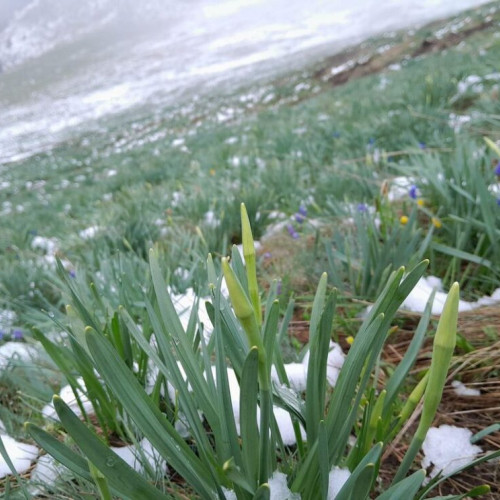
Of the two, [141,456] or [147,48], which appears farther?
[147,48]

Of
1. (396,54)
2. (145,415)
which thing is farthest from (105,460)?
(396,54)

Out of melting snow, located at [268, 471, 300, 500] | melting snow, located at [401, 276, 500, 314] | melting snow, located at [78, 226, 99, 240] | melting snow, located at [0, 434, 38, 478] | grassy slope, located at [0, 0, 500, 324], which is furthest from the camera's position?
melting snow, located at [78, 226, 99, 240]

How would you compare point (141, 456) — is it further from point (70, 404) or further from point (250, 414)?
point (70, 404)

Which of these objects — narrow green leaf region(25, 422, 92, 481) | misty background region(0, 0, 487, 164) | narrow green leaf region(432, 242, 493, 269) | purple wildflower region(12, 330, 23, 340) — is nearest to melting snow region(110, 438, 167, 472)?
narrow green leaf region(25, 422, 92, 481)

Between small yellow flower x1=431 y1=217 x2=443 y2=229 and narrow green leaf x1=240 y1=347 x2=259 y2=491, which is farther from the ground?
narrow green leaf x1=240 y1=347 x2=259 y2=491

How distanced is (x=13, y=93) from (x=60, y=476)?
2048 inches

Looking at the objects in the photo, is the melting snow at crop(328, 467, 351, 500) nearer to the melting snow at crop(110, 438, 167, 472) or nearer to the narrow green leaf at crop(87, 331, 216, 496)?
the narrow green leaf at crop(87, 331, 216, 496)

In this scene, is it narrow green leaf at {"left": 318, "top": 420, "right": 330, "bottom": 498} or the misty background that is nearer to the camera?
narrow green leaf at {"left": 318, "top": 420, "right": 330, "bottom": 498}

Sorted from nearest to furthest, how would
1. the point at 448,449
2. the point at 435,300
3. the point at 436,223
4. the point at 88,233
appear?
the point at 448,449, the point at 435,300, the point at 436,223, the point at 88,233

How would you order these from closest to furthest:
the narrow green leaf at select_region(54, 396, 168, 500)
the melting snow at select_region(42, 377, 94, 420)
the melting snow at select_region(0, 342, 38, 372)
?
the narrow green leaf at select_region(54, 396, 168, 500)
the melting snow at select_region(42, 377, 94, 420)
the melting snow at select_region(0, 342, 38, 372)

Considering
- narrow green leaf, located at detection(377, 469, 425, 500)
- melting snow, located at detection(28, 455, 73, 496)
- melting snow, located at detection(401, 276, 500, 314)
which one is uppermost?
narrow green leaf, located at detection(377, 469, 425, 500)

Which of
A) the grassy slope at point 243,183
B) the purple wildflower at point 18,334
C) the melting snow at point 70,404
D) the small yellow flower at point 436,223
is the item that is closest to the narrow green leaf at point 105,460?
the melting snow at point 70,404

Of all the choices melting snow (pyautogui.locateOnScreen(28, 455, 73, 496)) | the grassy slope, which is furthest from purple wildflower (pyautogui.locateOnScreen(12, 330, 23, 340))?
melting snow (pyautogui.locateOnScreen(28, 455, 73, 496))

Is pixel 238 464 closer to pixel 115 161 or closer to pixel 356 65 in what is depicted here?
pixel 115 161
